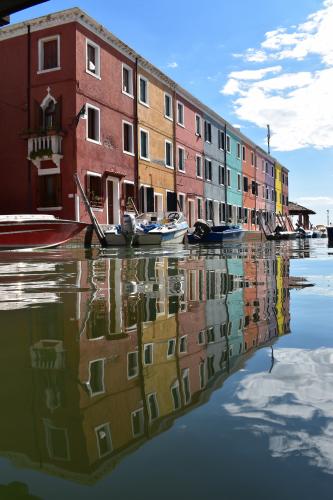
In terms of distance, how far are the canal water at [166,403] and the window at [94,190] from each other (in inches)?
624

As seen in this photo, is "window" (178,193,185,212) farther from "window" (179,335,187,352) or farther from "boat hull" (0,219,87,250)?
"window" (179,335,187,352)

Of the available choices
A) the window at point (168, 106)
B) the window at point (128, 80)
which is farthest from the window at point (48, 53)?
the window at point (168, 106)

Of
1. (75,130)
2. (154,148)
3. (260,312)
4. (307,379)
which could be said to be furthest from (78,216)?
(307,379)

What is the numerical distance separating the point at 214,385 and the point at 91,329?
118 centimetres

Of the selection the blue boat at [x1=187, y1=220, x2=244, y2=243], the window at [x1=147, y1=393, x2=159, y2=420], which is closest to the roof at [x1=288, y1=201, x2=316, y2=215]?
the blue boat at [x1=187, y1=220, x2=244, y2=243]

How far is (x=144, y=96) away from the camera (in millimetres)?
23578

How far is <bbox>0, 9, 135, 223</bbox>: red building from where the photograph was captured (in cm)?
1838

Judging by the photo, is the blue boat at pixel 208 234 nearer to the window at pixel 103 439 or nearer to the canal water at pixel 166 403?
the canal water at pixel 166 403

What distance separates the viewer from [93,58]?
19.9 metres

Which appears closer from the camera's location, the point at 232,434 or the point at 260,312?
the point at 232,434

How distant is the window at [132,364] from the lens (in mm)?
1976

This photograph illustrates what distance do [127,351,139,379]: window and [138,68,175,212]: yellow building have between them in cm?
2090

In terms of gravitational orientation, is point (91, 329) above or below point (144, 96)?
below

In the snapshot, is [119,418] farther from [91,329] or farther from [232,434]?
[91,329]
